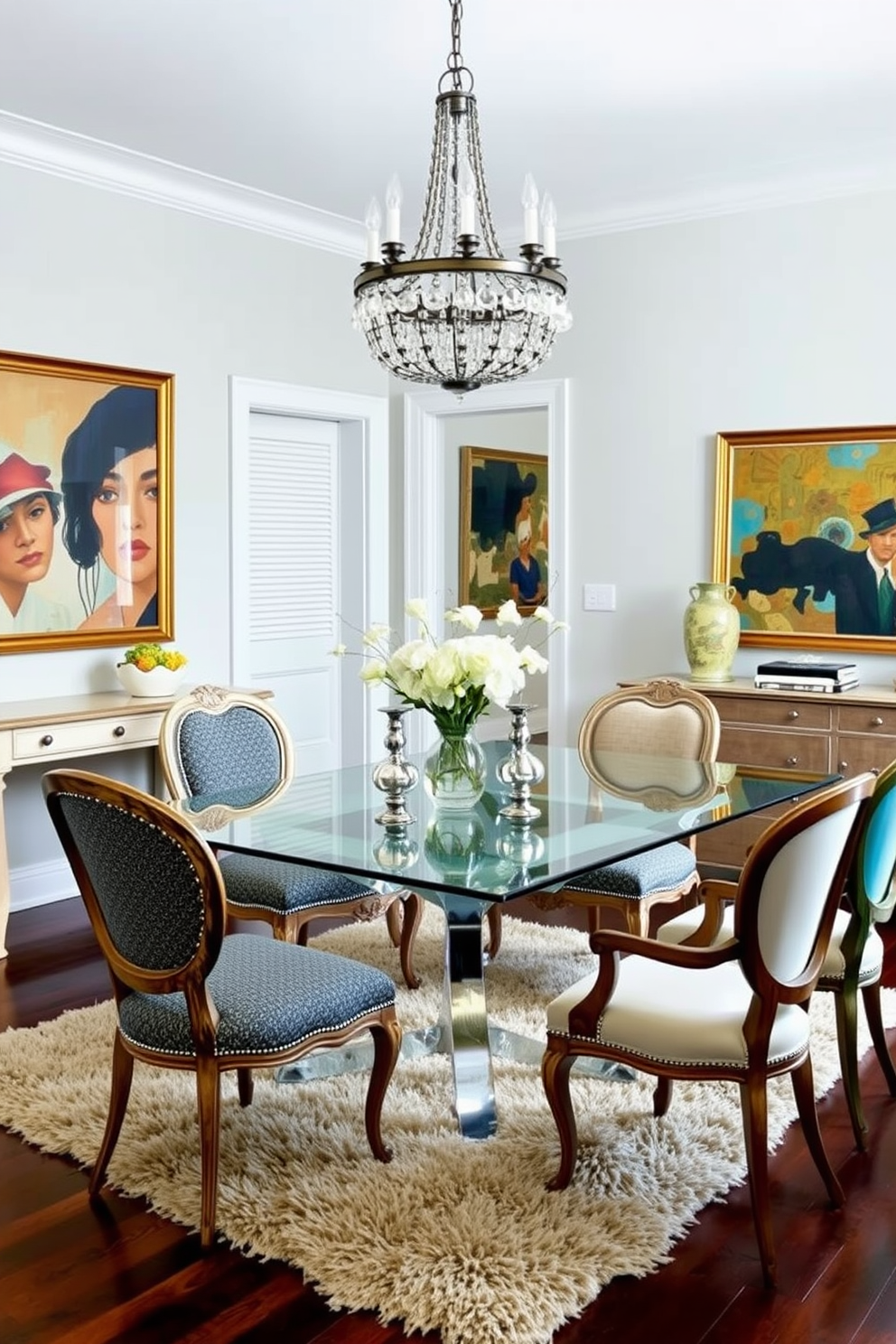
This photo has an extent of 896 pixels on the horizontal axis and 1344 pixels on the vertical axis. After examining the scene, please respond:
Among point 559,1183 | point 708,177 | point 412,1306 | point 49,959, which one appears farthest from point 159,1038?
point 708,177

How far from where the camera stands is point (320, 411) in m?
5.98

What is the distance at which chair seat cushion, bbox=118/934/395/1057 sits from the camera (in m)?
2.46

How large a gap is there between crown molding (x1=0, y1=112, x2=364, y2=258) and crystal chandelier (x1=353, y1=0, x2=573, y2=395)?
1956 mm

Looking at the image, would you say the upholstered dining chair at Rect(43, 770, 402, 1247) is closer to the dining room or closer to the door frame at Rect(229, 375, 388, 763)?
the dining room

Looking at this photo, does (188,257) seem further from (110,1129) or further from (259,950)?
(110,1129)

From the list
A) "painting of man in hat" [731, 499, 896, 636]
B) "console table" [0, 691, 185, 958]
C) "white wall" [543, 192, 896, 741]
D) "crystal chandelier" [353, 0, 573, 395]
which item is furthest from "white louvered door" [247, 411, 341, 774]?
"crystal chandelier" [353, 0, 573, 395]

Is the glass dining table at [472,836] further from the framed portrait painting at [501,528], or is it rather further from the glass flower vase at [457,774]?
the framed portrait painting at [501,528]

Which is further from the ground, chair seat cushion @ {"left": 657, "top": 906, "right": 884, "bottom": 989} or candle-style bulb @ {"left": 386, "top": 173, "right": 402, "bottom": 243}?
candle-style bulb @ {"left": 386, "top": 173, "right": 402, "bottom": 243}

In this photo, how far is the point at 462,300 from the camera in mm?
3008

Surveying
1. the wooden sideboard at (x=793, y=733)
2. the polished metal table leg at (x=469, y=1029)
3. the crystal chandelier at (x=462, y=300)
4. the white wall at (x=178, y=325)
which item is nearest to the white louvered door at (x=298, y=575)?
the white wall at (x=178, y=325)

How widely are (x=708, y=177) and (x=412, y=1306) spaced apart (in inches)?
171

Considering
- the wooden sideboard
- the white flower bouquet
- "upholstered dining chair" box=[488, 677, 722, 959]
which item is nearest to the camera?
the white flower bouquet

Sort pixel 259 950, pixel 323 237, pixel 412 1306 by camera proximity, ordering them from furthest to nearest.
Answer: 1. pixel 323 237
2. pixel 259 950
3. pixel 412 1306

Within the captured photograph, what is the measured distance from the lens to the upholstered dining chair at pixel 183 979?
2379mm
